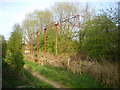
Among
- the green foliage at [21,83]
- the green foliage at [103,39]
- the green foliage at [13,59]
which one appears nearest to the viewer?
the green foliage at [21,83]

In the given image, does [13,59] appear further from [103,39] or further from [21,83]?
[103,39]

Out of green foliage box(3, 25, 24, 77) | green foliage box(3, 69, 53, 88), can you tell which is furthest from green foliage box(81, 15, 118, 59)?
green foliage box(3, 25, 24, 77)

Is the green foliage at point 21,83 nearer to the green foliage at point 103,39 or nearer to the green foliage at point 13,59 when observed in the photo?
the green foliage at point 13,59

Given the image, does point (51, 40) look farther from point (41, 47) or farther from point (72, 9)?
point (72, 9)

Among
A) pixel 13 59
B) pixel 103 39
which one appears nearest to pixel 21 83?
pixel 13 59

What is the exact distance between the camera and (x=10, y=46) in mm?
7000

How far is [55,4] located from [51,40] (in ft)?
32.0

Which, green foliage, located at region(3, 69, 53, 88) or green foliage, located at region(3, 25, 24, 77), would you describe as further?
green foliage, located at region(3, 25, 24, 77)

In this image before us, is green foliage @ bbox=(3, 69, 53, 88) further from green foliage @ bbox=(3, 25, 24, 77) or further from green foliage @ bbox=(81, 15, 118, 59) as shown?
green foliage @ bbox=(81, 15, 118, 59)

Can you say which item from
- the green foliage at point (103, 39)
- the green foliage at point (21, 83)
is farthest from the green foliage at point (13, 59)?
the green foliage at point (103, 39)

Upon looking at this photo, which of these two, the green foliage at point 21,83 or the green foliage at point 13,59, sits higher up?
the green foliage at point 13,59

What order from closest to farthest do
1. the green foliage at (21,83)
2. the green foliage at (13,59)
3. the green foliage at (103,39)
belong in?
→ 1. the green foliage at (21,83)
2. the green foliage at (103,39)
3. the green foliage at (13,59)

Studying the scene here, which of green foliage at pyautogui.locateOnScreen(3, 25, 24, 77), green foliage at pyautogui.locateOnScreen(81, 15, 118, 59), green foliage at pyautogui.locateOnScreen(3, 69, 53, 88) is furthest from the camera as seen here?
green foliage at pyautogui.locateOnScreen(3, 25, 24, 77)

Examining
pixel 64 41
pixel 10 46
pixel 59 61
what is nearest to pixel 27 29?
pixel 64 41
